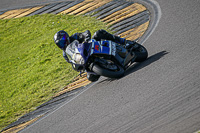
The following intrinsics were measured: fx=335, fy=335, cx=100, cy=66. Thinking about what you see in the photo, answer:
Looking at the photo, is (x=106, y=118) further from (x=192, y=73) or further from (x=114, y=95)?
(x=192, y=73)

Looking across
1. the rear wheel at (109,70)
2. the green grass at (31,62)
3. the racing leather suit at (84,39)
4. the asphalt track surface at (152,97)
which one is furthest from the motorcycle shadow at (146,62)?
the green grass at (31,62)

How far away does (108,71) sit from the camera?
271 inches

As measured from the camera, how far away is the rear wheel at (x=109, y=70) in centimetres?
681

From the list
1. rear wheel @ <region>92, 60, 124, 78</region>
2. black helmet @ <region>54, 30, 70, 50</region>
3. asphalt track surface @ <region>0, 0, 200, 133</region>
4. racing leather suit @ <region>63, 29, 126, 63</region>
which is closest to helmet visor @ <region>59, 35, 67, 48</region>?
black helmet @ <region>54, 30, 70, 50</region>

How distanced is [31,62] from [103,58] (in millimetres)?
4951

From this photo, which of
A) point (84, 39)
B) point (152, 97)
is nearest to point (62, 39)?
point (84, 39)

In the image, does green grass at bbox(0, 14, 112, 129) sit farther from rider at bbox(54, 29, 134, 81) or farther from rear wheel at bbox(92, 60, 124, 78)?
rear wheel at bbox(92, 60, 124, 78)

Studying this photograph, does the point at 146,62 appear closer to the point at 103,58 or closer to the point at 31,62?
the point at 103,58

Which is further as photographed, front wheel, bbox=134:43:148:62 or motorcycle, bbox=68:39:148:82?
front wheel, bbox=134:43:148:62

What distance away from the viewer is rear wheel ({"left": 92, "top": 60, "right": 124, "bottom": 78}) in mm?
6807

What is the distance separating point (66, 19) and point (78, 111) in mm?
6839

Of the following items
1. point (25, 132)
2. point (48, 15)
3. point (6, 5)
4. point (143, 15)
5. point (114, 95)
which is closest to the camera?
point (114, 95)

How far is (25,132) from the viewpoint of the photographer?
7168 mm

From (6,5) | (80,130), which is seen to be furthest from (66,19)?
(80,130)
